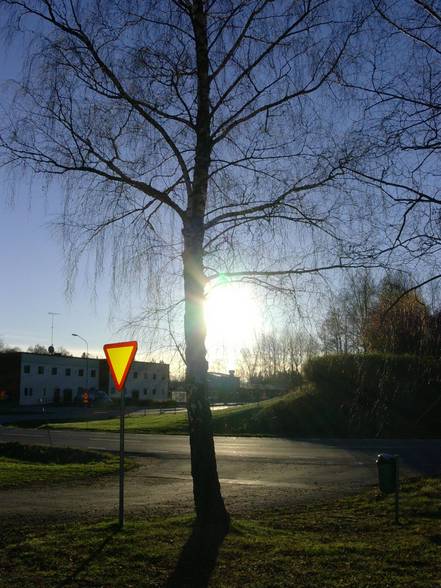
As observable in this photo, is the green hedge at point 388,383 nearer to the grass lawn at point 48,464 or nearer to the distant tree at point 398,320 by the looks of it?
the distant tree at point 398,320

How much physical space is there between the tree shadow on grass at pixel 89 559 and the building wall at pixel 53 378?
252ft

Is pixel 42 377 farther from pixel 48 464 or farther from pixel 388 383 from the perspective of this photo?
pixel 388 383

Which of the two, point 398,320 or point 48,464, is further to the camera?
point 48,464

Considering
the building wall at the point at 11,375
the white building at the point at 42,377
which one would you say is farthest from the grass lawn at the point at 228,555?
the building wall at the point at 11,375

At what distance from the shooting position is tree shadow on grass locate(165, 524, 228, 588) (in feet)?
20.0

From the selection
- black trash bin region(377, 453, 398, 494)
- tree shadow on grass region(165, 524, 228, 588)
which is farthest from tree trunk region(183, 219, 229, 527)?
black trash bin region(377, 453, 398, 494)

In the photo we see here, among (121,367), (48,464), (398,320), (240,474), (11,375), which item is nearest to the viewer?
(398,320)

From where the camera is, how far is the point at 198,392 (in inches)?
332

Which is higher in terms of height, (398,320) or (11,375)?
(11,375)

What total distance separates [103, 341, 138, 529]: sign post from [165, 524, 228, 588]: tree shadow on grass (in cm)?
110

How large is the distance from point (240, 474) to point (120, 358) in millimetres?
10054

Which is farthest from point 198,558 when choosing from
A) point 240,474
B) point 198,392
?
point 240,474

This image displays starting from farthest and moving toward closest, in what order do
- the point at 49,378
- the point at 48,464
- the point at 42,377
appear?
Answer: 1. the point at 49,378
2. the point at 42,377
3. the point at 48,464

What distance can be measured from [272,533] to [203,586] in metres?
2.60
